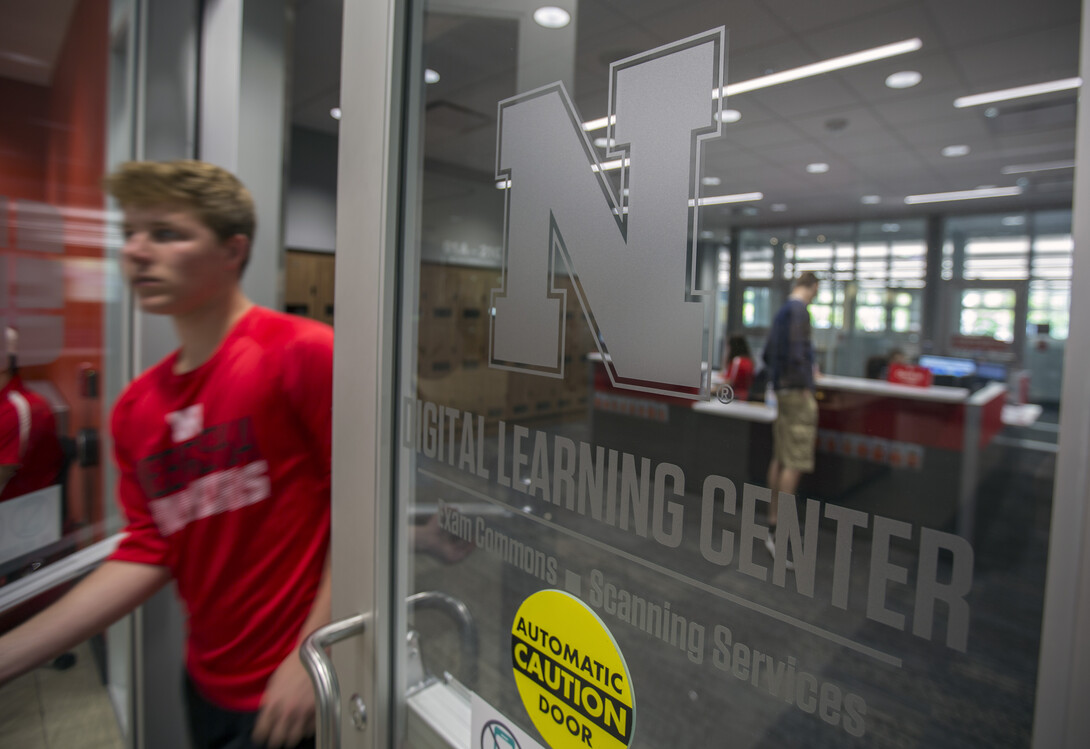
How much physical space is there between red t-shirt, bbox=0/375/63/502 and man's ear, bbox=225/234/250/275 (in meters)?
0.61

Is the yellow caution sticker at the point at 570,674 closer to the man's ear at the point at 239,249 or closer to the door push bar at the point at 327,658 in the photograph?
the door push bar at the point at 327,658

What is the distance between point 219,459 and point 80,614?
1.22 feet

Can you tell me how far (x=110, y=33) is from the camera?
1.82 m

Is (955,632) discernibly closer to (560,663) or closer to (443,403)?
(560,663)

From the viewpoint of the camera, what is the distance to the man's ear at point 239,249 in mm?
1233

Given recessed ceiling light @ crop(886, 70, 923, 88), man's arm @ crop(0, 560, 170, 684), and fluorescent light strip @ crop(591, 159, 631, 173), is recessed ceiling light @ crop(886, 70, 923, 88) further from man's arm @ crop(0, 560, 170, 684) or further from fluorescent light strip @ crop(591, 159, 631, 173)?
man's arm @ crop(0, 560, 170, 684)

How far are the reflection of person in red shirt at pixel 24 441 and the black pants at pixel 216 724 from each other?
0.58 metres

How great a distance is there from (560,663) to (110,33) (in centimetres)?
228

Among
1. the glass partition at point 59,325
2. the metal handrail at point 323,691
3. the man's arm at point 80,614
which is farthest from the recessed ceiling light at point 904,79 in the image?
the glass partition at point 59,325

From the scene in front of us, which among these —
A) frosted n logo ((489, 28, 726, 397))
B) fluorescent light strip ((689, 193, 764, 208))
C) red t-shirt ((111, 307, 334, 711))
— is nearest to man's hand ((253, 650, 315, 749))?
red t-shirt ((111, 307, 334, 711))

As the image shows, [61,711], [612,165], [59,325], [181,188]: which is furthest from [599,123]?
[61,711]

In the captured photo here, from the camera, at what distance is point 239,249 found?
49.3 inches

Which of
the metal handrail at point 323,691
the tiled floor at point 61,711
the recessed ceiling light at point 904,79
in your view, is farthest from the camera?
the tiled floor at point 61,711

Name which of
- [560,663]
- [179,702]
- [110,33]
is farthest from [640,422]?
[110,33]
